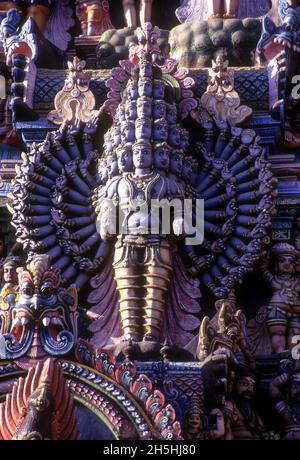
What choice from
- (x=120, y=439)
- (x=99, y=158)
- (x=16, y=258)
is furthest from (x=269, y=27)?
(x=120, y=439)

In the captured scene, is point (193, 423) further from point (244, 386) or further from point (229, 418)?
point (244, 386)

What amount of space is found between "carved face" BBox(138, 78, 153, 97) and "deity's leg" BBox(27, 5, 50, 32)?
221cm

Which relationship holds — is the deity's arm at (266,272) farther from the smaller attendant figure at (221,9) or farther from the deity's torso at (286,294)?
the smaller attendant figure at (221,9)

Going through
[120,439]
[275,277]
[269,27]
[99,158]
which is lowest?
[120,439]

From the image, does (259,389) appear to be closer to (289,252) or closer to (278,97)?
(289,252)

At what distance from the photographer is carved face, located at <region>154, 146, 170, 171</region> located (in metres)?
17.1

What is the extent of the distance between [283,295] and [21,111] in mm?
3161

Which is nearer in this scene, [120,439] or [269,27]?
[120,439]

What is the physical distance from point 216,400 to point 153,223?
1915 millimetres

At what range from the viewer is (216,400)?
51.9 ft

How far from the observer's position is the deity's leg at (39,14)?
19375 mm

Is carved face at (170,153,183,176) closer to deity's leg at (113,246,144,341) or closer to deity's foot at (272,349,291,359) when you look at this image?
deity's leg at (113,246,144,341)

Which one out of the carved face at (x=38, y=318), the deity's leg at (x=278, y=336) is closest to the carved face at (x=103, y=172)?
the carved face at (x=38, y=318)

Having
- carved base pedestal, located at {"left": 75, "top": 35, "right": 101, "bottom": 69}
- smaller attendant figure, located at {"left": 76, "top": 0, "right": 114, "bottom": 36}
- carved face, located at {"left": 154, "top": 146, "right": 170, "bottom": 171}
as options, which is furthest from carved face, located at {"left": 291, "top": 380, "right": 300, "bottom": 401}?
smaller attendant figure, located at {"left": 76, "top": 0, "right": 114, "bottom": 36}
